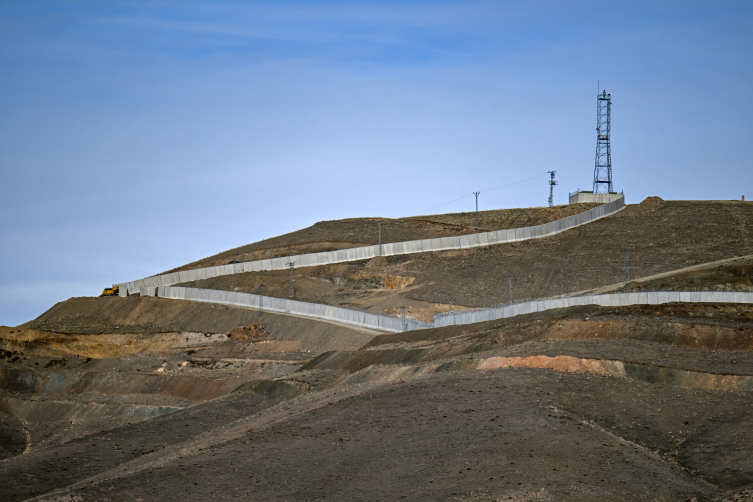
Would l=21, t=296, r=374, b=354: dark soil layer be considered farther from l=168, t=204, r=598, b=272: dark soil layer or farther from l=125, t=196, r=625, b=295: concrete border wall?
l=168, t=204, r=598, b=272: dark soil layer

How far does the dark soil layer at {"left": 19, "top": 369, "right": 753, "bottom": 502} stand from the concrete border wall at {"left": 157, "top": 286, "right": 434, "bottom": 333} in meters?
28.6

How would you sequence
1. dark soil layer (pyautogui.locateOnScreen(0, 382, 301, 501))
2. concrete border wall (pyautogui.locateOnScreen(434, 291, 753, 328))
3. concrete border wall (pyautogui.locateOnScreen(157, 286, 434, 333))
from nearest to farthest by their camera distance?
1. dark soil layer (pyautogui.locateOnScreen(0, 382, 301, 501))
2. concrete border wall (pyautogui.locateOnScreen(434, 291, 753, 328))
3. concrete border wall (pyautogui.locateOnScreen(157, 286, 434, 333))

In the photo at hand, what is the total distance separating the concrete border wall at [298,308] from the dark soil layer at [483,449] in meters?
28.6

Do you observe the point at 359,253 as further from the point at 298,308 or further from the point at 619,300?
the point at 619,300

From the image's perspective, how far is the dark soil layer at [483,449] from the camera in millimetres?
16344

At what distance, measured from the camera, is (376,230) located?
101m

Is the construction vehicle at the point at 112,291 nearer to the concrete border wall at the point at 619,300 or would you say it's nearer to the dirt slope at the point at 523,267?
the dirt slope at the point at 523,267

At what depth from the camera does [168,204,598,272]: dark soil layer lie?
303ft

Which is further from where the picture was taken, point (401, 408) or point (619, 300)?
point (619, 300)

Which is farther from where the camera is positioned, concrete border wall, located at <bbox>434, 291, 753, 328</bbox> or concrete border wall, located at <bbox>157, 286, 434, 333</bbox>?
concrete border wall, located at <bbox>157, 286, 434, 333</bbox>

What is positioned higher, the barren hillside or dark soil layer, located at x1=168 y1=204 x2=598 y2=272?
dark soil layer, located at x1=168 y1=204 x2=598 y2=272

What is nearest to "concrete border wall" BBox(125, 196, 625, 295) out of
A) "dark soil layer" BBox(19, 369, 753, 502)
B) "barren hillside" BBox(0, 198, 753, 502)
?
"barren hillside" BBox(0, 198, 753, 502)

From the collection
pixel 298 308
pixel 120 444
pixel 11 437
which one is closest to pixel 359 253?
pixel 298 308

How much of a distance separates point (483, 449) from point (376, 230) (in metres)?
82.6
